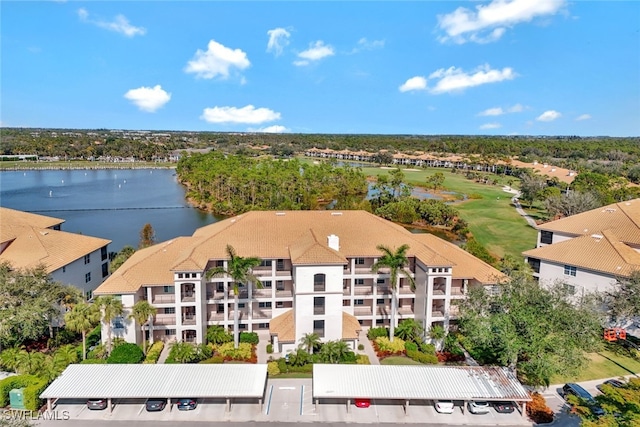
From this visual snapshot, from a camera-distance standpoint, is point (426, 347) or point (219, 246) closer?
point (426, 347)

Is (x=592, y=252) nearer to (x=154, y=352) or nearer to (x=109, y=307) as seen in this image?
(x=154, y=352)

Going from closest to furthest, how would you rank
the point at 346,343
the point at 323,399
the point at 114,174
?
the point at 323,399, the point at 346,343, the point at 114,174

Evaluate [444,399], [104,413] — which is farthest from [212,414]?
[444,399]

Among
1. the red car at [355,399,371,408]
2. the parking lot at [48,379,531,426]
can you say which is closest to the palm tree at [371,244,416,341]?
the red car at [355,399,371,408]

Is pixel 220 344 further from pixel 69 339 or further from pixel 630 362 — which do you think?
pixel 630 362

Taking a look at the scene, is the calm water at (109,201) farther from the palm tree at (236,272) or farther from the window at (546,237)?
the window at (546,237)

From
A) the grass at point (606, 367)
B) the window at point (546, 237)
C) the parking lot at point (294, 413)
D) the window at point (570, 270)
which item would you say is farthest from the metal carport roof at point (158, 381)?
the window at point (546, 237)
